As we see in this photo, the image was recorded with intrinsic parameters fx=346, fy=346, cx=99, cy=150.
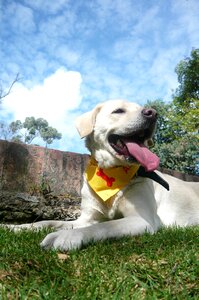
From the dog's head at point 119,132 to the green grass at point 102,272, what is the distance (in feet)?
4.26

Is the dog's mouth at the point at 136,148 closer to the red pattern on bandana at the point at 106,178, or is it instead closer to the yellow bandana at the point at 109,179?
the yellow bandana at the point at 109,179

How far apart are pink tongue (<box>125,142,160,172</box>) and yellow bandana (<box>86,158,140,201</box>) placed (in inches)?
7.0

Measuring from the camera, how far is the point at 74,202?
542cm

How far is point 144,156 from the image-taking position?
3385 mm

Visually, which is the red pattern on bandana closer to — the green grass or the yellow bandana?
the yellow bandana

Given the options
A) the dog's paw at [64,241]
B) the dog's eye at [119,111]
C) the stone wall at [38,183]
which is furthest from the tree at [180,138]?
the dog's paw at [64,241]

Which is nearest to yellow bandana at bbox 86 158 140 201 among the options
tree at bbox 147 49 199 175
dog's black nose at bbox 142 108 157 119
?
dog's black nose at bbox 142 108 157 119

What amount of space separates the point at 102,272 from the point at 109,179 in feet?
5.88

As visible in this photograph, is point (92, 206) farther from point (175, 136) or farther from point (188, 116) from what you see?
point (175, 136)

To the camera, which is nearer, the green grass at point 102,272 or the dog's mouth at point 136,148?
the green grass at point 102,272

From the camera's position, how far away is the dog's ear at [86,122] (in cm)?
371

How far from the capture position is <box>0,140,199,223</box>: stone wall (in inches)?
170

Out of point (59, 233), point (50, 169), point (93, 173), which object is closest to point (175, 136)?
point (50, 169)

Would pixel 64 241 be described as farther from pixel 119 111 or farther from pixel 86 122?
pixel 119 111
